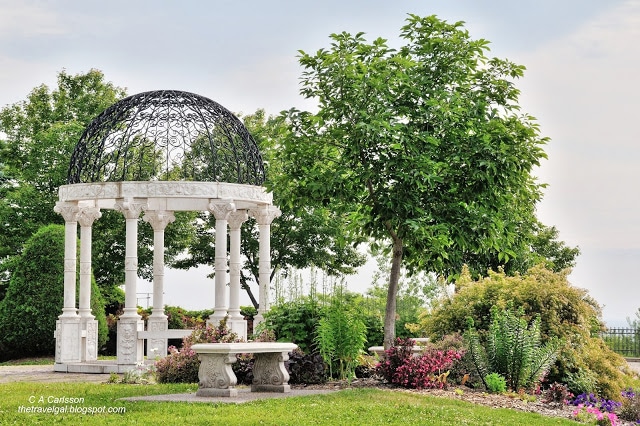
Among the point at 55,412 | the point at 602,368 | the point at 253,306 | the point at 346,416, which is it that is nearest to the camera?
the point at 346,416

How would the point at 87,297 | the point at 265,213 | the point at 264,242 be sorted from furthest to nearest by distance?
the point at 264,242 < the point at 265,213 < the point at 87,297

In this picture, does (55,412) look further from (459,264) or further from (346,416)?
(459,264)

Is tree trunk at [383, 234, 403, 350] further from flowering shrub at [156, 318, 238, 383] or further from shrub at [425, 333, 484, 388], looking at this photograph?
flowering shrub at [156, 318, 238, 383]

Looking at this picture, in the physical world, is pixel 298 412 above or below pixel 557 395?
above

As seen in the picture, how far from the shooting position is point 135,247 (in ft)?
74.5

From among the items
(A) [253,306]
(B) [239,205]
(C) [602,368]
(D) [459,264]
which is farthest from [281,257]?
(C) [602,368]

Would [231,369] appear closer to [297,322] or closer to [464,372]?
[297,322]

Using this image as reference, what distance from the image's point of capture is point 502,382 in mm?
15781

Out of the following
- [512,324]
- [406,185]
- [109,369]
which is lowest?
[109,369]

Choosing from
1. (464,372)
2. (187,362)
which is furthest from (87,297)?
(464,372)

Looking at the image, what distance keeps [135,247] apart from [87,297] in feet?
7.73

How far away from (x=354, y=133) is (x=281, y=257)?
20.6 meters

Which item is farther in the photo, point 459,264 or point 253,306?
point 253,306

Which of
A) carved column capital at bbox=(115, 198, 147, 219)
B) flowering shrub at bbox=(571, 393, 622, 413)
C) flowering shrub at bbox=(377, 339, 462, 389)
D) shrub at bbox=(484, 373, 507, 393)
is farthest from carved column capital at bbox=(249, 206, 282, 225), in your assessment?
flowering shrub at bbox=(571, 393, 622, 413)
